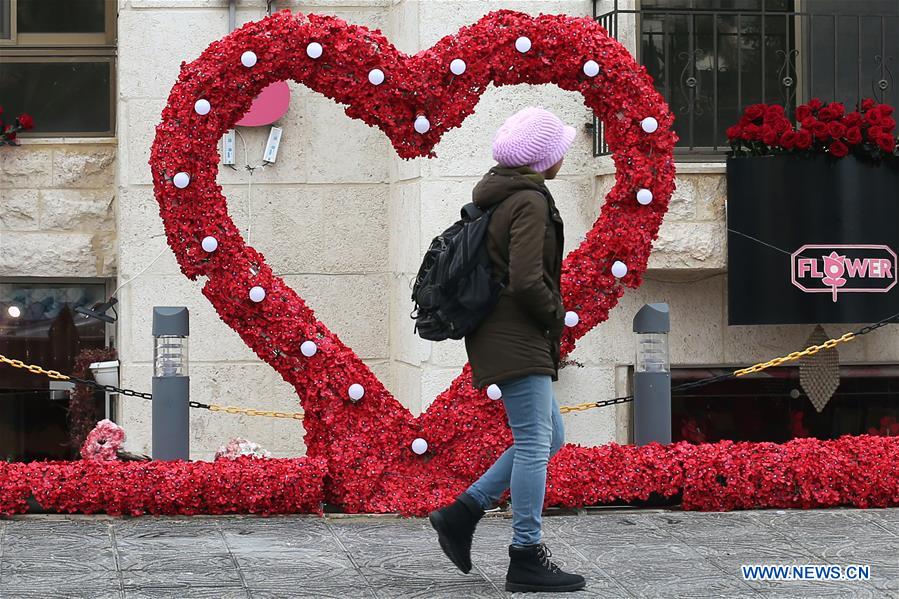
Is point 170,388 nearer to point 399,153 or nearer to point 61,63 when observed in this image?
point 399,153

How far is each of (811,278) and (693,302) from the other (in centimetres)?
108

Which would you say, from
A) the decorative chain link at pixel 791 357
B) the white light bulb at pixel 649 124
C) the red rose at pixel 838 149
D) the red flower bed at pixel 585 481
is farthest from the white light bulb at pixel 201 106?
the red rose at pixel 838 149

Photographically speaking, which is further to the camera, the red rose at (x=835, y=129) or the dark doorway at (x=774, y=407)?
the dark doorway at (x=774, y=407)

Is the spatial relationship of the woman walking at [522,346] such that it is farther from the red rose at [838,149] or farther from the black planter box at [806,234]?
the red rose at [838,149]

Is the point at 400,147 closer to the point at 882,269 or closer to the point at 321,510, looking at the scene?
the point at 321,510

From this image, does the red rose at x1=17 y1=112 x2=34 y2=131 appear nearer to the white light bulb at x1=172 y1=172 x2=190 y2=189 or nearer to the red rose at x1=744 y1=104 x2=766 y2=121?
the white light bulb at x1=172 y1=172 x2=190 y2=189

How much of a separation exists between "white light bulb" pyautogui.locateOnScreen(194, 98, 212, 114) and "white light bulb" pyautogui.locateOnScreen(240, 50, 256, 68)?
28 centimetres

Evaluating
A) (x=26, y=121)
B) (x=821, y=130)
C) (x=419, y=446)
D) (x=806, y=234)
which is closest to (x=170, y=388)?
(x=419, y=446)

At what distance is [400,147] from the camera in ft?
25.5

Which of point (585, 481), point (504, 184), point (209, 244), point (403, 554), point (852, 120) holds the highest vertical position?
point (852, 120)

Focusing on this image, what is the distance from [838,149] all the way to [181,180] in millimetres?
4477

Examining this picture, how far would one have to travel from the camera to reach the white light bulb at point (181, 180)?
25.0ft

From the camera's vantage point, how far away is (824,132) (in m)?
9.59

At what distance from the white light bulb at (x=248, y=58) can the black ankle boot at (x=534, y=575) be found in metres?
3.11
